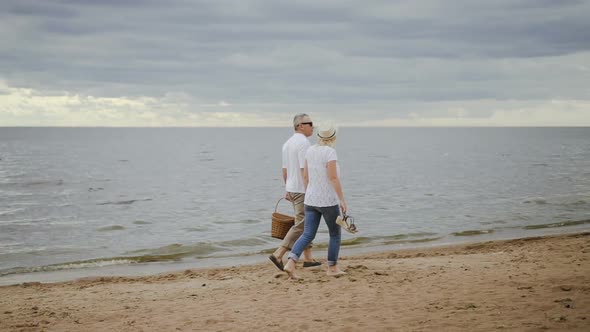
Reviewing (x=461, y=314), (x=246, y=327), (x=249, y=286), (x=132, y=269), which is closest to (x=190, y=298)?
(x=249, y=286)

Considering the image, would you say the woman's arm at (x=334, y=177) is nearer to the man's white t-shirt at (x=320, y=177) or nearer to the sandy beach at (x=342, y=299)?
the man's white t-shirt at (x=320, y=177)

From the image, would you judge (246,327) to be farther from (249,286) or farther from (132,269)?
(132,269)

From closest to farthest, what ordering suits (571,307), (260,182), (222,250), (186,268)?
(571,307) < (186,268) < (222,250) < (260,182)

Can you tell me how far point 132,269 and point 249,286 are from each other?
4775 mm

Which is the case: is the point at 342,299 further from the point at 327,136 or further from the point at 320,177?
the point at 327,136

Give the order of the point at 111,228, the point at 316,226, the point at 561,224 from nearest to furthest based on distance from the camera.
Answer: the point at 316,226
the point at 561,224
the point at 111,228

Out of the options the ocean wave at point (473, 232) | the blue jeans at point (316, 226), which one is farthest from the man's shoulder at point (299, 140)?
the ocean wave at point (473, 232)

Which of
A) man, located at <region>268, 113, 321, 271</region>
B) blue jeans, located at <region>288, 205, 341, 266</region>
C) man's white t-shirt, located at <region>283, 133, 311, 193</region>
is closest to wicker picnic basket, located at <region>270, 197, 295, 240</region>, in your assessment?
man, located at <region>268, 113, 321, 271</region>

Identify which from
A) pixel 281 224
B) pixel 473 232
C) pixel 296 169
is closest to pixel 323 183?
pixel 296 169

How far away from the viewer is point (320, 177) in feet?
25.7

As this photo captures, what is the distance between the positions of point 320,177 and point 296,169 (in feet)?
2.54

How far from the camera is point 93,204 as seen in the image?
989 inches

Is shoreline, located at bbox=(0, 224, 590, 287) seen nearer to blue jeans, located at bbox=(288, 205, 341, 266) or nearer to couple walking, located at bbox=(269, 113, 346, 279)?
couple walking, located at bbox=(269, 113, 346, 279)

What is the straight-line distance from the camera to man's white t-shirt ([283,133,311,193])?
830cm
